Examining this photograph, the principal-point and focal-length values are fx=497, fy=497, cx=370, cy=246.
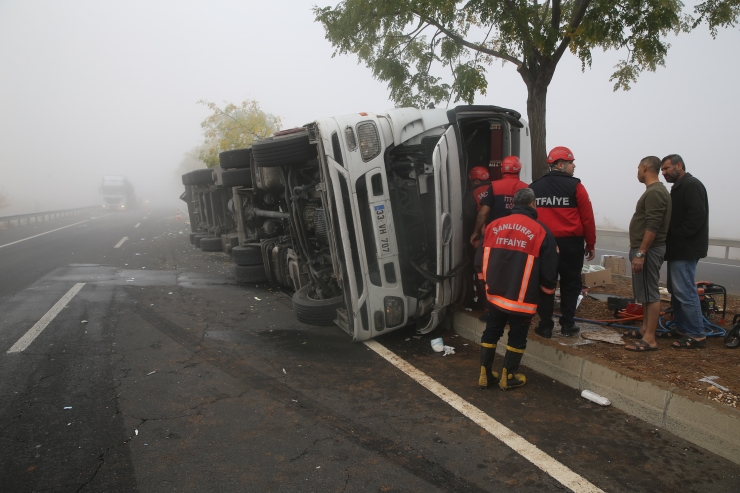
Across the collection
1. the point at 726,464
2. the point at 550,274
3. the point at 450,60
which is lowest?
the point at 726,464

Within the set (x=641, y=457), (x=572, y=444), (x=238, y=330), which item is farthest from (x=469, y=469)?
(x=238, y=330)

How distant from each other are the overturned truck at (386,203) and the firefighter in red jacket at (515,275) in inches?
42.7

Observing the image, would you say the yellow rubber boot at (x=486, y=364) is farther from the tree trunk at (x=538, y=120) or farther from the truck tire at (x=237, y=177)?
the truck tire at (x=237, y=177)

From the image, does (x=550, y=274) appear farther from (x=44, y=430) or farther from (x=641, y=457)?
(x=44, y=430)

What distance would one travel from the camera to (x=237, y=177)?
8711 mm

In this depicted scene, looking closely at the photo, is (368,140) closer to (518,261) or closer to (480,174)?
(480,174)

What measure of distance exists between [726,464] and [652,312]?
66.8 inches

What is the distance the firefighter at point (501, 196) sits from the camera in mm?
5172

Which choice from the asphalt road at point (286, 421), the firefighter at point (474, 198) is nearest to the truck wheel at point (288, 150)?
the firefighter at point (474, 198)

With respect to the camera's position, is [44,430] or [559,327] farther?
[559,327]

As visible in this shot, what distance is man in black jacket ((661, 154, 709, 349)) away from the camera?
4.35 metres

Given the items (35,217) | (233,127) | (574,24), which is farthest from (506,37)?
(35,217)

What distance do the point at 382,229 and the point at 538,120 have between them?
14.6ft

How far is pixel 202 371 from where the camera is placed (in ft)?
15.1
